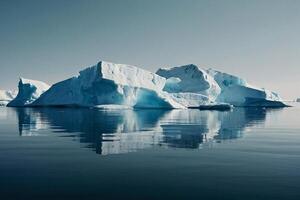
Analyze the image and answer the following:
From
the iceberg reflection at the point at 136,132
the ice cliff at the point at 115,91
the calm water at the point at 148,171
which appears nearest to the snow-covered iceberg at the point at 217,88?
the ice cliff at the point at 115,91

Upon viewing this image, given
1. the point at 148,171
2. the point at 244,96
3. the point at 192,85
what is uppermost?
the point at 192,85

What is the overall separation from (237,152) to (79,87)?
52068 mm

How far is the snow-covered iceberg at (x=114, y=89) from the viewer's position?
55.3 meters

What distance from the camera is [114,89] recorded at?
54.9m

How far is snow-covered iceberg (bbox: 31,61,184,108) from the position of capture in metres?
55.3

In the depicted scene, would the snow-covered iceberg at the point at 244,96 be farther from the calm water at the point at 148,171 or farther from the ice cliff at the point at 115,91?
the calm water at the point at 148,171

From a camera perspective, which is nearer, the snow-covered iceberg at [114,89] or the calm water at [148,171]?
the calm water at [148,171]

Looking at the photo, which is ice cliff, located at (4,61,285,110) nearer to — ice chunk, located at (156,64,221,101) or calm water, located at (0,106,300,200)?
ice chunk, located at (156,64,221,101)

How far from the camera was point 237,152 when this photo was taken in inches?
445

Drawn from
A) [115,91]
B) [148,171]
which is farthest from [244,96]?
[148,171]

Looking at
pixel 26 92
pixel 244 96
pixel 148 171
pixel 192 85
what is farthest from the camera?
pixel 244 96

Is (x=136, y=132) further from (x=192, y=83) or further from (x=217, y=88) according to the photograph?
(x=217, y=88)

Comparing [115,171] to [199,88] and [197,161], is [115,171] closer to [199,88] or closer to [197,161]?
[197,161]

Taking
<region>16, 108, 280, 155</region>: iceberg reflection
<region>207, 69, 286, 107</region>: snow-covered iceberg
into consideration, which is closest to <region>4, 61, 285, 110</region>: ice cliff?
<region>207, 69, 286, 107</region>: snow-covered iceberg
